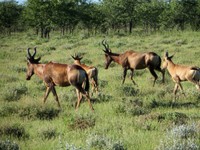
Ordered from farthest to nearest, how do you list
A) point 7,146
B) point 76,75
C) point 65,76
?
point 65,76 < point 76,75 < point 7,146

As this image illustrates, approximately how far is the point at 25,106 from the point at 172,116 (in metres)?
4.79

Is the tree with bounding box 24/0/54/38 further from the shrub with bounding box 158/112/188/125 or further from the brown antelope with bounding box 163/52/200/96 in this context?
the shrub with bounding box 158/112/188/125

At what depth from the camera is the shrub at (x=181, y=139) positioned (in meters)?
5.86

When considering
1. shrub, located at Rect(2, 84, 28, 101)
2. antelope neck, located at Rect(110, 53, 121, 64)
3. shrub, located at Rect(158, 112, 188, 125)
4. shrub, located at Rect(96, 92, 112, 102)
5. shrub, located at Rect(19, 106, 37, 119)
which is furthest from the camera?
antelope neck, located at Rect(110, 53, 121, 64)

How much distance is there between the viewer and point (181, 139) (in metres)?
6.76

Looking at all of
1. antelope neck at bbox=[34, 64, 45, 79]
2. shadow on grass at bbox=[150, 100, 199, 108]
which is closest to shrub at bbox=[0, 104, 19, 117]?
antelope neck at bbox=[34, 64, 45, 79]

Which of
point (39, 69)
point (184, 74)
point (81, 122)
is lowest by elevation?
point (81, 122)

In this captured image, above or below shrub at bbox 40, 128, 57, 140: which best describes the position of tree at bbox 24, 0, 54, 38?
above

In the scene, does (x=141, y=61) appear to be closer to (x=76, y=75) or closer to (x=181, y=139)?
(x=76, y=75)

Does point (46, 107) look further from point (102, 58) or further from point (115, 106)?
point (102, 58)

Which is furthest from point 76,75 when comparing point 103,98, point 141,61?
point 141,61

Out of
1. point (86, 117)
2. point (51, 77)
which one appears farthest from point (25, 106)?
point (86, 117)

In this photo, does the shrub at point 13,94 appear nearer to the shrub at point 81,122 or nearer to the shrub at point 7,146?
the shrub at point 81,122

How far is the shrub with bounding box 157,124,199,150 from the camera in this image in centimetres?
586
